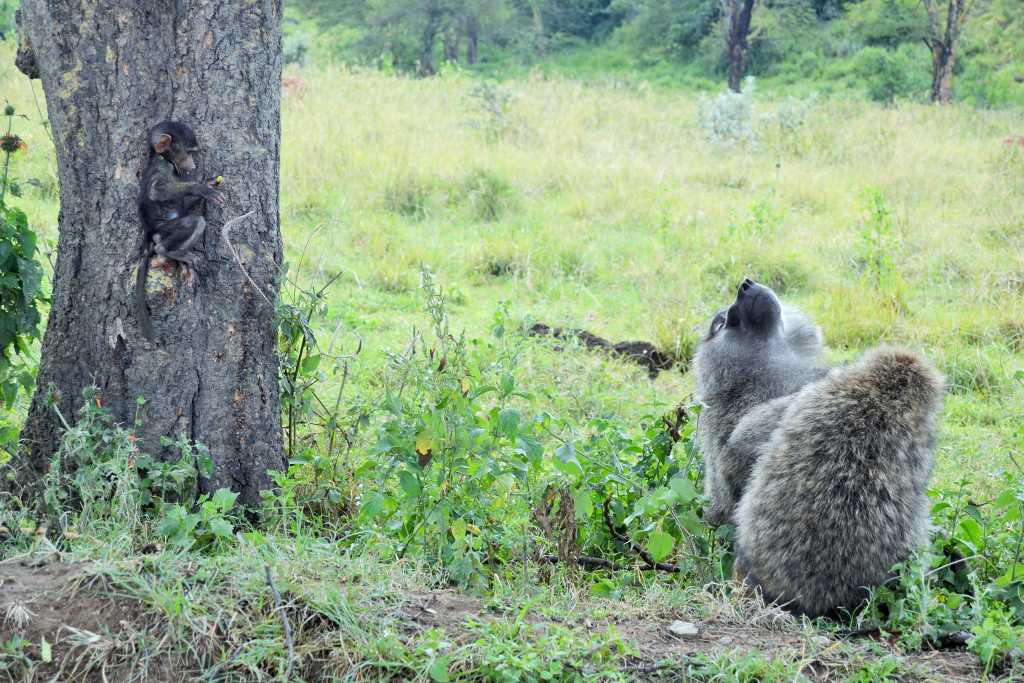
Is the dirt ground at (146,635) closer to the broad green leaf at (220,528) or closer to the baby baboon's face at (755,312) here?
the broad green leaf at (220,528)

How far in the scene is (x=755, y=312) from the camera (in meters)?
3.82

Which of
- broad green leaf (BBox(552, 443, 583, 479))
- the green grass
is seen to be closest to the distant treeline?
the green grass

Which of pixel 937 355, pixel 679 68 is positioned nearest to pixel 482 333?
pixel 937 355

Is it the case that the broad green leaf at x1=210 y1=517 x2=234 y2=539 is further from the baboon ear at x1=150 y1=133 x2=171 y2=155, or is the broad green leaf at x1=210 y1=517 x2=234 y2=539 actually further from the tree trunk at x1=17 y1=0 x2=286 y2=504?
the baboon ear at x1=150 y1=133 x2=171 y2=155

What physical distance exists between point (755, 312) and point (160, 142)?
211cm

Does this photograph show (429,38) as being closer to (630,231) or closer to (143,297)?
(630,231)

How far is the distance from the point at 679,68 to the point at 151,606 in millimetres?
26171

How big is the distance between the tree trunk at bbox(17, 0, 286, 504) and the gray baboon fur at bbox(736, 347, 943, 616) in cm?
166

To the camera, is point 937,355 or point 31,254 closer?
point 31,254

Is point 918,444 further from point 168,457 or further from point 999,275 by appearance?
point 999,275

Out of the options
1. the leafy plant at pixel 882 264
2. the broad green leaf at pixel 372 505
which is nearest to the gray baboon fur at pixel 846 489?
the broad green leaf at pixel 372 505

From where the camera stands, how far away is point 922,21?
23328 millimetres

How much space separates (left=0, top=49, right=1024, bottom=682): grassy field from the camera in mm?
2635

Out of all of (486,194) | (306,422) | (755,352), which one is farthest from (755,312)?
(486,194)
